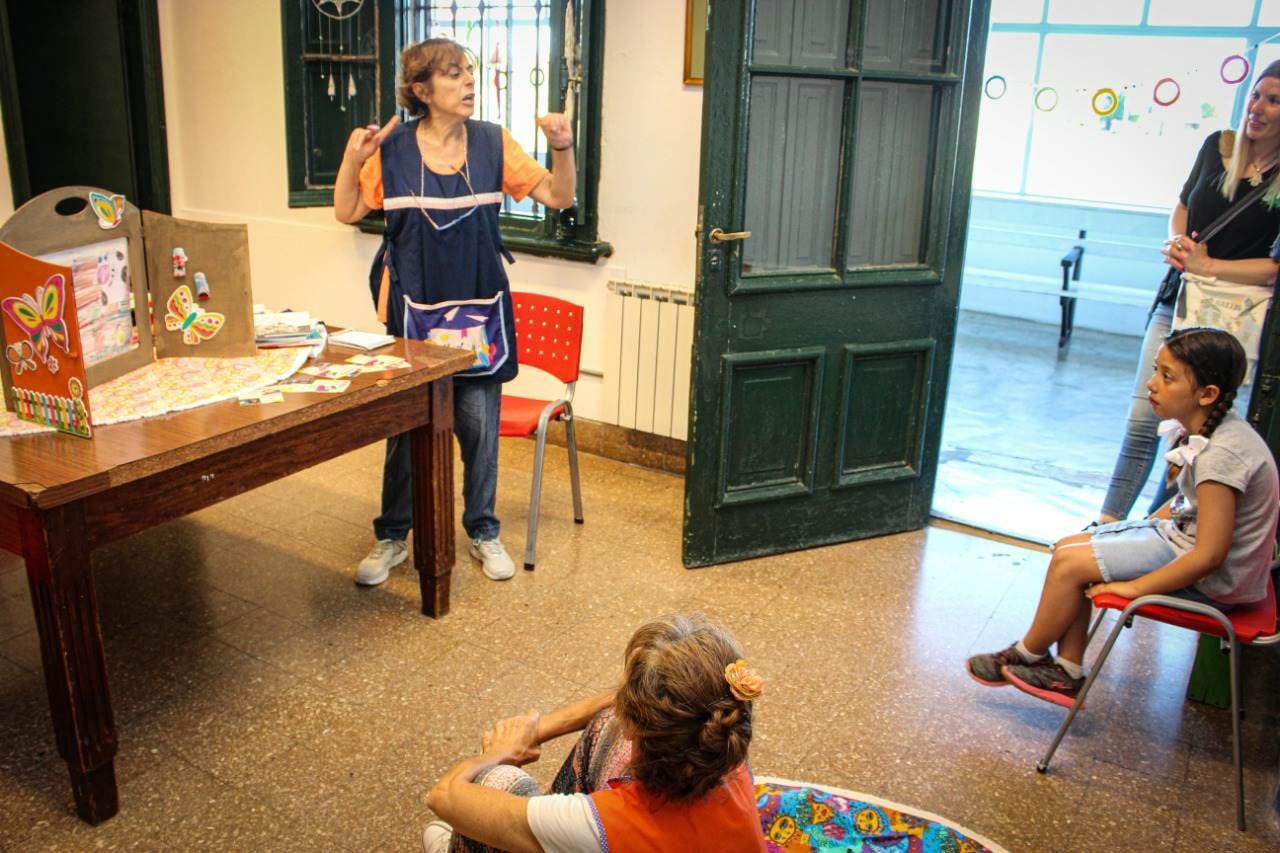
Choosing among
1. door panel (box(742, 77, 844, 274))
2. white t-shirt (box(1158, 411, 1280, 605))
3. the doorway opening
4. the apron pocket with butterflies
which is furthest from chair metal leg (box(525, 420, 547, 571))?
the doorway opening

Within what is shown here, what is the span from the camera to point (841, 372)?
3.47 metres

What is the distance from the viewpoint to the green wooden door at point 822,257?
3145 millimetres

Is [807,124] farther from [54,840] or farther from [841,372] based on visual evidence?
[54,840]

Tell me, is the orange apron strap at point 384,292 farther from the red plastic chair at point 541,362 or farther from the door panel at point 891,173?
the door panel at point 891,173

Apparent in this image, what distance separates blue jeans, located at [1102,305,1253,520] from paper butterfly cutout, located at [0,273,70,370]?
2945 millimetres

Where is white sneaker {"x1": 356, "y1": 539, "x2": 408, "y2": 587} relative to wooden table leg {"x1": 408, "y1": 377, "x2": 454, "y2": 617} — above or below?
below

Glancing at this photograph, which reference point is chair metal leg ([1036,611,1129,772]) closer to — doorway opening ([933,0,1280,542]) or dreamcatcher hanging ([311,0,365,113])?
doorway opening ([933,0,1280,542])

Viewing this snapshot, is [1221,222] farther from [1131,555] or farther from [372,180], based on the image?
[372,180]

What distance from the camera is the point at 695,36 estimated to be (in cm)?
378

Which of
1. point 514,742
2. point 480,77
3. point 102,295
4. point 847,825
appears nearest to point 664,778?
point 514,742

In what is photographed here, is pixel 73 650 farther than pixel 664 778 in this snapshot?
Yes

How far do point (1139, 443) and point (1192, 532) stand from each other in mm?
1102

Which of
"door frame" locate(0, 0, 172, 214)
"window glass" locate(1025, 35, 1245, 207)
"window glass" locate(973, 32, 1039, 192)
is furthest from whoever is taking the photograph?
"window glass" locate(973, 32, 1039, 192)

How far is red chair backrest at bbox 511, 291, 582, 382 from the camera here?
11.6ft
